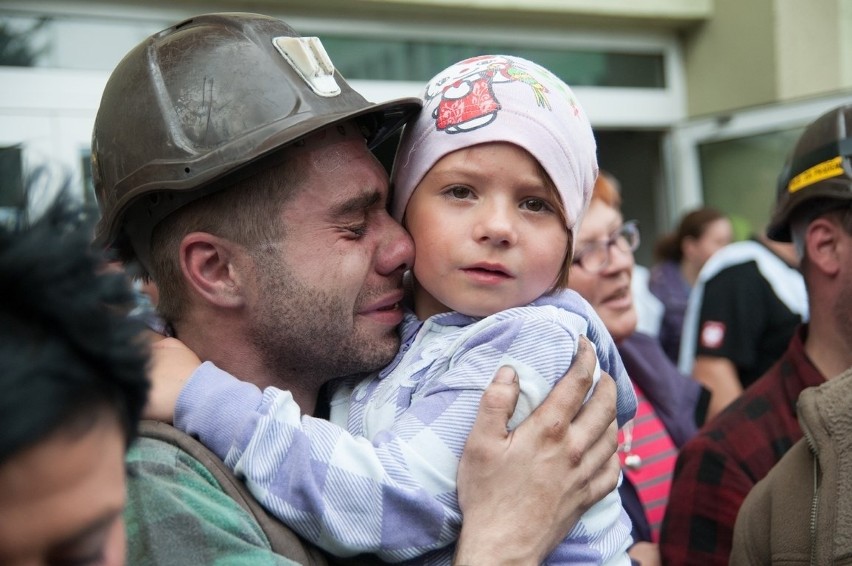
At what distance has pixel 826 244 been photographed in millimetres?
2963

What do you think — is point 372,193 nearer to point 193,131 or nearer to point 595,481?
point 193,131

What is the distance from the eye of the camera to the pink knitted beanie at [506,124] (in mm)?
2025

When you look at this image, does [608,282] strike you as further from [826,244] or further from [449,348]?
[449,348]

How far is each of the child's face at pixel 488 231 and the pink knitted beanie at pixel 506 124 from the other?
0.10ft

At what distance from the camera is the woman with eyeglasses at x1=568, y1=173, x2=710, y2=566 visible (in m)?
3.24

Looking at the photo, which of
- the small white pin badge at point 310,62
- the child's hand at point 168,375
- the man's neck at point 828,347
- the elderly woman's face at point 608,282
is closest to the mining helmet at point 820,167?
the man's neck at point 828,347

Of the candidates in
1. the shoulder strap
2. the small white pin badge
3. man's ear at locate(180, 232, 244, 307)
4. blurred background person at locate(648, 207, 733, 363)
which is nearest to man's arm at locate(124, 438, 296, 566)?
the shoulder strap

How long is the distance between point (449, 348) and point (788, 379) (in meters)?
1.41

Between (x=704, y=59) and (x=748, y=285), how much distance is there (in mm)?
4256

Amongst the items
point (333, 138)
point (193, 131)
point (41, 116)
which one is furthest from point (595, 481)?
point (41, 116)

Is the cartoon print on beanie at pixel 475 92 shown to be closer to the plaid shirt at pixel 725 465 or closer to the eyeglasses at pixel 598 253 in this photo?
the plaid shirt at pixel 725 465

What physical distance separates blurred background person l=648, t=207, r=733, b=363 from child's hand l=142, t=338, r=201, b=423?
17.3 ft

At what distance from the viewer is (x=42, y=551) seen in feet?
3.36

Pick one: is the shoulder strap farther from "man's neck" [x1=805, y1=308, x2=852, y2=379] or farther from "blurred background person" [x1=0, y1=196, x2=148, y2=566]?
"man's neck" [x1=805, y1=308, x2=852, y2=379]
